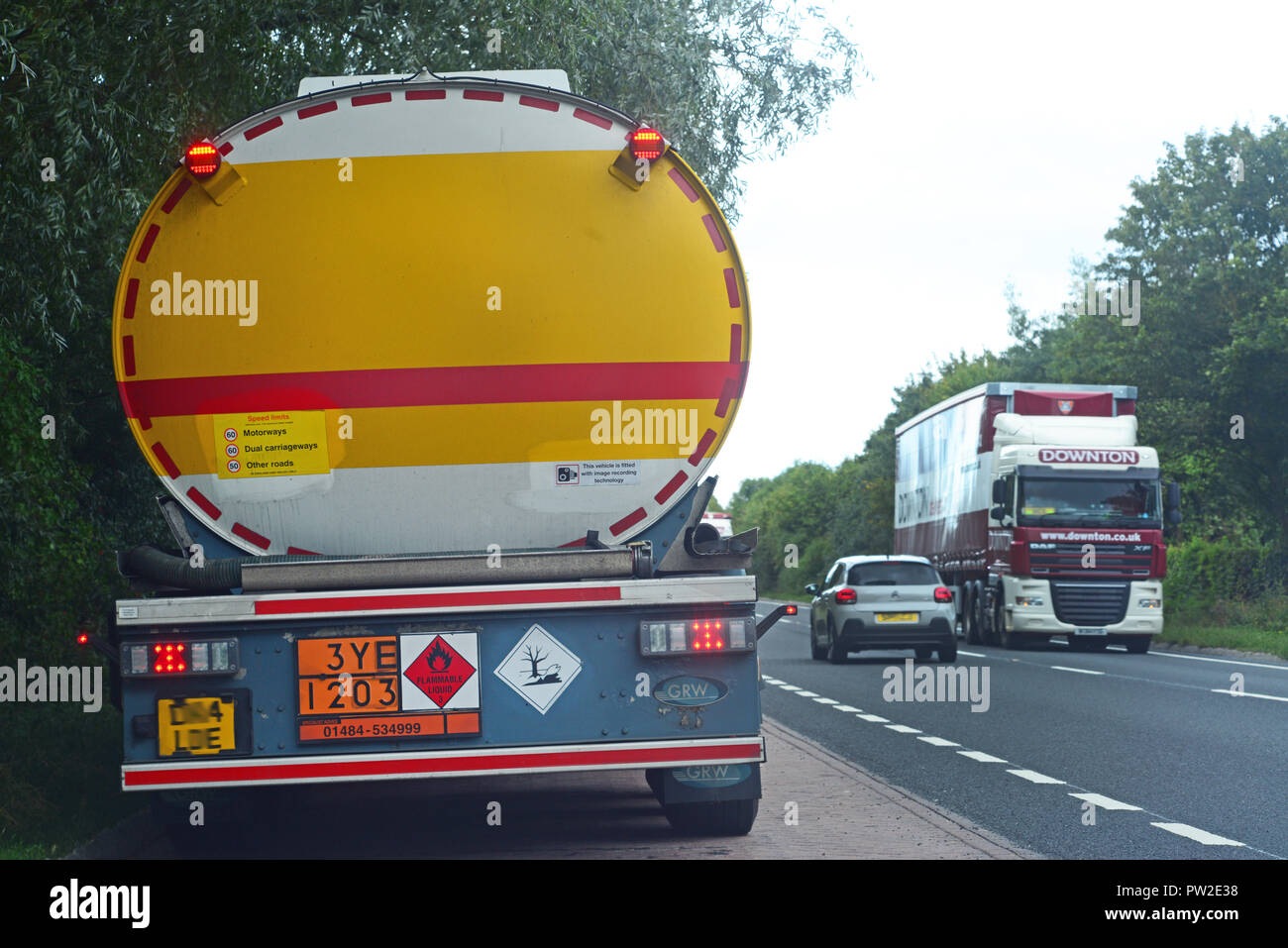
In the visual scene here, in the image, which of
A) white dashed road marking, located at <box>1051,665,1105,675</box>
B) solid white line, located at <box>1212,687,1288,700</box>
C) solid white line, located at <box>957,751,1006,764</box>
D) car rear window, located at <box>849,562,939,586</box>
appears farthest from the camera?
car rear window, located at <box>849,562,939,586</box>

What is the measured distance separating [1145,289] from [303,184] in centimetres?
4777

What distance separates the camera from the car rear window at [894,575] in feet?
82.4

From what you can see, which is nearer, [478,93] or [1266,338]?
[478,93]

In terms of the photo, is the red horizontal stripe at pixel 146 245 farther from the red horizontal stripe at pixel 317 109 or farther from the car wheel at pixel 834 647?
the car wheel at pixel 834 647

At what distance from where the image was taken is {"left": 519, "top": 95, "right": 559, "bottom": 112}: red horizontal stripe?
758 centimetres

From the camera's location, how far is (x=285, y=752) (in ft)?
22.8

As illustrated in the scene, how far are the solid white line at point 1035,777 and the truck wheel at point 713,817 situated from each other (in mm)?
3731

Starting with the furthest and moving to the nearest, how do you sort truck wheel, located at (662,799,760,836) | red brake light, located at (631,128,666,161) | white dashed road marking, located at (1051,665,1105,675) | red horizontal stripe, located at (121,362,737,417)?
white dashed road marking, located at (1051,665,1105,675) → truck wheel, located at (662,799,760,836) → red brake light, located at (631,128,666,161) → red horizontal stripe, located at (121,362,737,417)

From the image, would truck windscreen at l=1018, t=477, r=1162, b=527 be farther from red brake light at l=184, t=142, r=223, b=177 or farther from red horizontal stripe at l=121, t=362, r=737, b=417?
red brake light at l=184, t=142, r=223, b=177

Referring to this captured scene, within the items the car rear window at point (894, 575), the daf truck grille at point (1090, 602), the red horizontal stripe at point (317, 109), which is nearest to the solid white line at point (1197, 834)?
the red horizontal stripe at point (317, 109)

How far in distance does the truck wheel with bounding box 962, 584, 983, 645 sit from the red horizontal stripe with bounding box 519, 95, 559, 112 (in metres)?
26.8

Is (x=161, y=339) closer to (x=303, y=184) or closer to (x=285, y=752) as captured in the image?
(x=303, y=184)

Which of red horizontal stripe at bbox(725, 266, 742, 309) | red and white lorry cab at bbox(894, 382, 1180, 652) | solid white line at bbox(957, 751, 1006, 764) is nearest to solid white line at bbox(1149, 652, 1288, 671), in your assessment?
red and white lorry cab at bbox(894, 382, 1180, 652)
